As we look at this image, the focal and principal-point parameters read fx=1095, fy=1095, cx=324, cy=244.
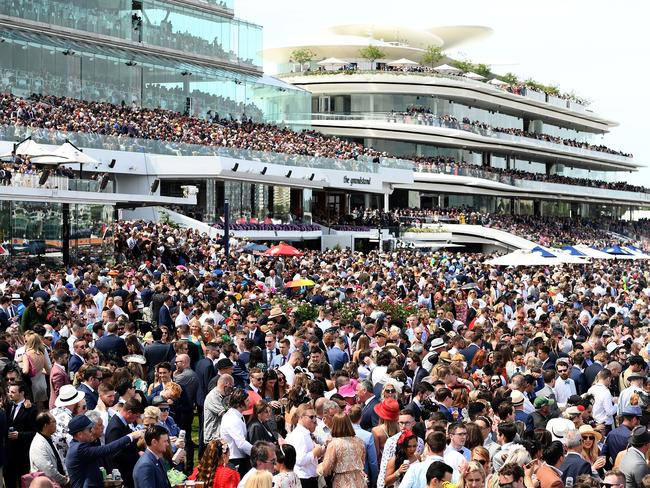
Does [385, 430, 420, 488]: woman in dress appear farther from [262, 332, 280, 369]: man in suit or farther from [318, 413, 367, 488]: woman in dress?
[262, 332, 280, 369]: man in suit

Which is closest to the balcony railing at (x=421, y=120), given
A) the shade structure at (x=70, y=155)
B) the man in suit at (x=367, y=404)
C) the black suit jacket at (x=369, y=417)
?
the shade structure at (x=70, y=155)

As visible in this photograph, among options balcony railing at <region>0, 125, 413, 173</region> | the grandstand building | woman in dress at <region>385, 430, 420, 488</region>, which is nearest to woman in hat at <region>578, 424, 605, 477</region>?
woman in dress at <region>385, 430, 420, 488</region>

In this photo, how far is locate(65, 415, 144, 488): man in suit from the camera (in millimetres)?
9211

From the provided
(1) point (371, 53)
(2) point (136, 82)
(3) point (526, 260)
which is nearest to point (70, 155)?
(3) point (526, 260)

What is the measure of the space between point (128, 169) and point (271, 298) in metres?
24.6

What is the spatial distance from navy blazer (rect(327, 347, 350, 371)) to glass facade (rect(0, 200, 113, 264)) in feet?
47.8

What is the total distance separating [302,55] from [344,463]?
3228 inches

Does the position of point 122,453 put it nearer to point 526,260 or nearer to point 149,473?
point 149,473

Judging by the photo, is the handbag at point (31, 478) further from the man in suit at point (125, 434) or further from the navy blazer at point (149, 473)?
the navy blazer at point (149, 473)

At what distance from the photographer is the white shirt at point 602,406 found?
13.2 meters

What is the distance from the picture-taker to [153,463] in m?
8.88

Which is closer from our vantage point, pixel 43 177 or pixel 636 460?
pixel 636 460

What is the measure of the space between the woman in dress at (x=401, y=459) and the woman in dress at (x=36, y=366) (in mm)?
4772

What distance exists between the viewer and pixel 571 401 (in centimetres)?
1224
